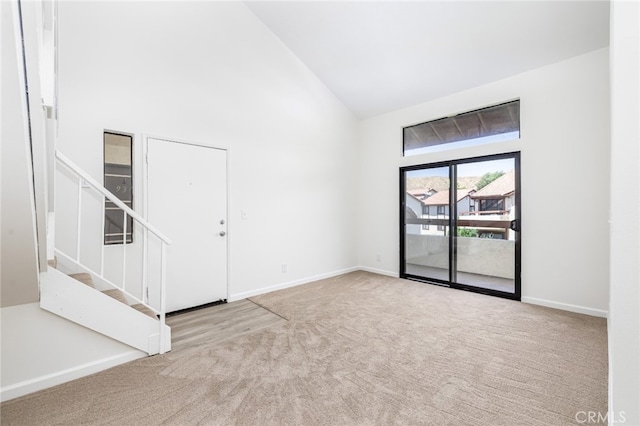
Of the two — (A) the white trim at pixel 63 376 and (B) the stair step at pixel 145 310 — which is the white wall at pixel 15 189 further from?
(B) the stair step at pixel 145 310

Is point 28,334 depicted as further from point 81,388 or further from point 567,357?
point 567,357

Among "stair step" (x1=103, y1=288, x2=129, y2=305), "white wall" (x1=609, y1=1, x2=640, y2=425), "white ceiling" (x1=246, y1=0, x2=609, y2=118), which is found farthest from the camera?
"white ceiling" (x1=246, y1=0, x2=609, y2=118)

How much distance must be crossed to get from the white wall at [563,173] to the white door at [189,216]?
11.8 feet

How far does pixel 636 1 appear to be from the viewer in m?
0.94

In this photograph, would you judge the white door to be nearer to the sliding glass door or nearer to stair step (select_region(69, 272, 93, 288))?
stair step (select_region(69, 272, 93, 288))

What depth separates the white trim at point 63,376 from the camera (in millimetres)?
1780

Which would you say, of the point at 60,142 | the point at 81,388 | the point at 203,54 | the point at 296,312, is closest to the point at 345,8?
the point at 203,54

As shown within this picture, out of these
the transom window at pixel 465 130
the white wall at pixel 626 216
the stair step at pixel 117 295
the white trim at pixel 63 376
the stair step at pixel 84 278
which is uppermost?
the transom window at pixel 465 130

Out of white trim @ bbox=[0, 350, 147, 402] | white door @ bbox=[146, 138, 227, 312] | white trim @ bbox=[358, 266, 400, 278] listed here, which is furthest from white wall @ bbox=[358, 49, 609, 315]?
white trim @ bbox=[0, 350, 147, 402]

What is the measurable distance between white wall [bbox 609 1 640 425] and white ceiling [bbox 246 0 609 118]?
245 centimetres

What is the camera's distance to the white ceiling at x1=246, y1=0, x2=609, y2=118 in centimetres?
285

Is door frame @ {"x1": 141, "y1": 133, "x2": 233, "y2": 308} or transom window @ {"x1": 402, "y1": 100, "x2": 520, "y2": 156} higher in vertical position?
transom window @ {"x1": 402, "y1": 100, "x2": 520, "y2": 156}

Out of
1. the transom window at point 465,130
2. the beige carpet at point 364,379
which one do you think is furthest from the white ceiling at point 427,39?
the beige carpet at point 364,379

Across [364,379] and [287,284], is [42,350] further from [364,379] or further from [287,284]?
[287,284]
